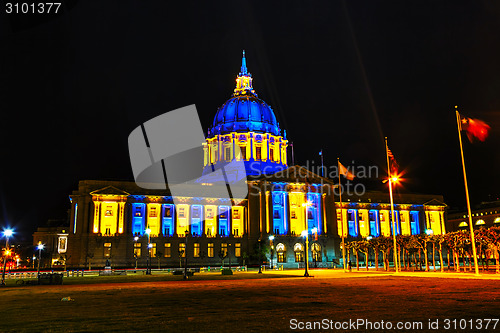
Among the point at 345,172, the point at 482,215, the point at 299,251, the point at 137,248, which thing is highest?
the point at 482,215

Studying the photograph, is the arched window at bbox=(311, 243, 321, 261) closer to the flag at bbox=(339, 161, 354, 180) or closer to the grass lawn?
the flag at bbox=(339, 161, 354, 180)

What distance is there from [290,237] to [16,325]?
88.5 meters

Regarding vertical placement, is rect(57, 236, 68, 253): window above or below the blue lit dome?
below

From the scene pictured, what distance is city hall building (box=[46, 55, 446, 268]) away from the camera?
310 feet

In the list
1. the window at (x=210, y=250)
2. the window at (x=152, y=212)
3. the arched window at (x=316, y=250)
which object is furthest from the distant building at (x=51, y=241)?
the arched window at (x=316, y=250)

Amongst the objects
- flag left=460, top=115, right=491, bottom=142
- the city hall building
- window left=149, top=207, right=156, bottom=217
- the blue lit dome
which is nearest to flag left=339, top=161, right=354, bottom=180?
flag left=460, top=115, right=491, bottom=142

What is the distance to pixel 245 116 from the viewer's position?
125 metres

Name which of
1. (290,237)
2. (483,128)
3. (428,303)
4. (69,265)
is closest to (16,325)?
(428,303)

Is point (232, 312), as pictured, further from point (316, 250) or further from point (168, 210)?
point (168, 210)

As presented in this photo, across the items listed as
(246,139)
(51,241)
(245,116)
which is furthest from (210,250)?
(51,241)

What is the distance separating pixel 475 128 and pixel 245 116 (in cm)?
8856

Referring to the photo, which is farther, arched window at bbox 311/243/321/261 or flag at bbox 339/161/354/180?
arched window at bbox 311/243/321/261

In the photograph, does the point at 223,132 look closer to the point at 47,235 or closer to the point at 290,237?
the point at 290,237

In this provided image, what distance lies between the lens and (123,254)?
94438 millimetres
